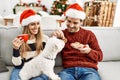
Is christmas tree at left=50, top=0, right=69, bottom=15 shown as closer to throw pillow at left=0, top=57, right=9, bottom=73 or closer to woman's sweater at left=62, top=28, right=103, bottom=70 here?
woman's sweater at left=62, top=28, right=103, bottom=70

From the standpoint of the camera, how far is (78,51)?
169cm

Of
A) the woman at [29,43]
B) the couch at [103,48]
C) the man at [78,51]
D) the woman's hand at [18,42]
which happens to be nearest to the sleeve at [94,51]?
the man at [78,51]

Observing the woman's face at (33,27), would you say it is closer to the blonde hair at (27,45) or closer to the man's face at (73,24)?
the blonde hair at (27,45)

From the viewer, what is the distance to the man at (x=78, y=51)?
1.59 meters

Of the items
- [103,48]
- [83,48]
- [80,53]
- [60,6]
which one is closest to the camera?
[83,48]

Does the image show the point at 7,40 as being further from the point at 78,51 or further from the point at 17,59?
the point at 78,51

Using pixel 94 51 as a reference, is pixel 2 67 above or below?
below

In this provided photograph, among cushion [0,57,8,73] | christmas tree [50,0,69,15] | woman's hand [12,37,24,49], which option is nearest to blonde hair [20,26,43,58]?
woman's hand [12,37,24,49]

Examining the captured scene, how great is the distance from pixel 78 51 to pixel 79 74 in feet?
0.64

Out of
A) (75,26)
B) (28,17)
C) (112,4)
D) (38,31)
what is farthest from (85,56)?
(112,4)

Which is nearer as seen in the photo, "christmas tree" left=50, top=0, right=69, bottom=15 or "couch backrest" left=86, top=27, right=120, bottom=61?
"couch backrest" left=86, top=27, right=120, bottom=61

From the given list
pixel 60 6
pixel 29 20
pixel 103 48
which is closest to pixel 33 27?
pixel 29 20

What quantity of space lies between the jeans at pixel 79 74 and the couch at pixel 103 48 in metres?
0.11

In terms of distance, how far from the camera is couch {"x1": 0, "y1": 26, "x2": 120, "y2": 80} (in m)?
1.68
